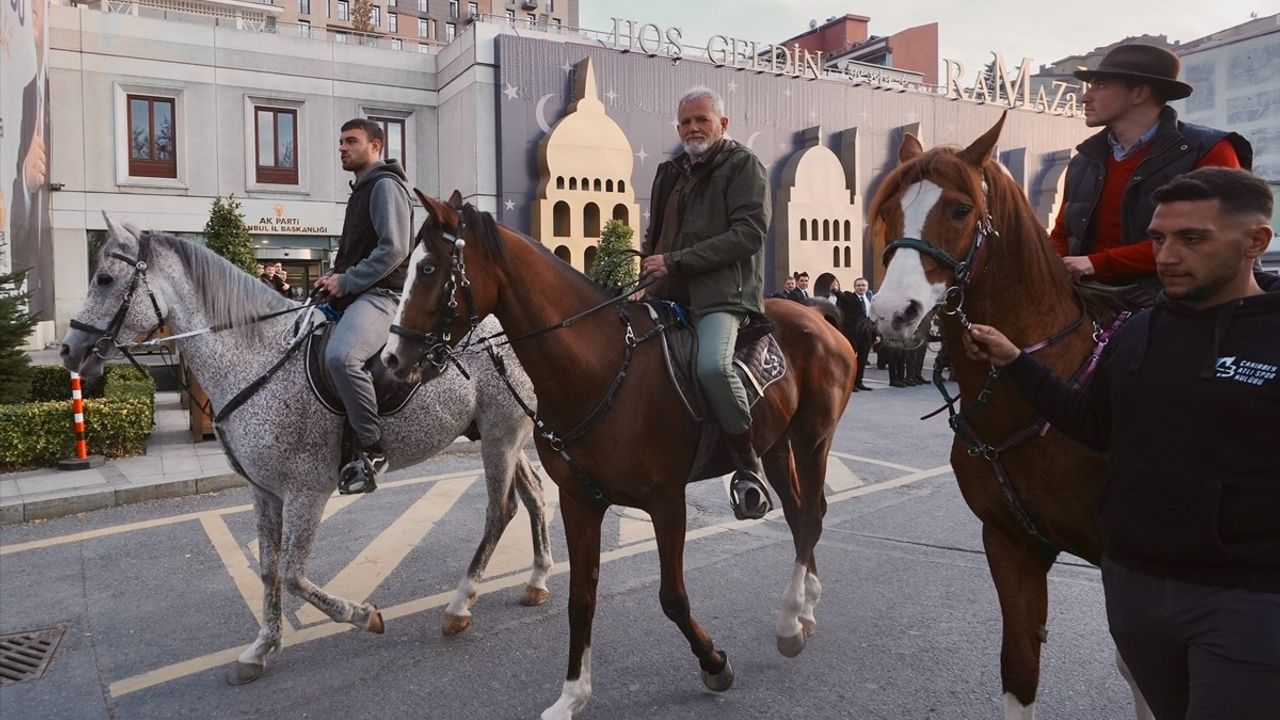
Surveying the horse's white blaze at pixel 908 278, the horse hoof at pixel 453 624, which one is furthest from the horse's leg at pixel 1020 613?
the horse hoof at pixel 453 624

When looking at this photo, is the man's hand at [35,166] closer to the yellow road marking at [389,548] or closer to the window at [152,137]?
the window at [152,137]

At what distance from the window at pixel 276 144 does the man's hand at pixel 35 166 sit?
5580mm

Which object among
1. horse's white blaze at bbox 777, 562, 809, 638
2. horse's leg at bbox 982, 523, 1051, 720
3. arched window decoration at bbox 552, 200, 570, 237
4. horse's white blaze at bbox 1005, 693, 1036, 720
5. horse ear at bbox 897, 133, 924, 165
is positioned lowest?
horse's white blaze at bbox 777, 562, 809, 638

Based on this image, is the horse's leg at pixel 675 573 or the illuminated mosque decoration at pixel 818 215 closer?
the horse's leg at pixel 675 573

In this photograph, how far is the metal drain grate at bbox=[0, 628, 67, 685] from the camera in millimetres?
4109

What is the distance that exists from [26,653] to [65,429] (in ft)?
16.6

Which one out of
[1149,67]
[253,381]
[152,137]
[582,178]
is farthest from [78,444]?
[582,178]

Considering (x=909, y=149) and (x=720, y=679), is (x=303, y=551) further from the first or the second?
(x=909, y=149)

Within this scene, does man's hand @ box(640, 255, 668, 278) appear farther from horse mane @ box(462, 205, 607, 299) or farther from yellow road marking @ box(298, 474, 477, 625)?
yellow road marking @ box(298, 474, 477, 625)

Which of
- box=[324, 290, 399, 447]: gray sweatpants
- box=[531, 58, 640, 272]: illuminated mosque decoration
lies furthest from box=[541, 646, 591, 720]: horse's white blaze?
box=[531, 58, 640, 272]: illuminated mosque decoration

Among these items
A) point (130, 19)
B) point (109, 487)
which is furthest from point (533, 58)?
point (109, 487)

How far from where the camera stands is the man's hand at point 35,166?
18303 mm

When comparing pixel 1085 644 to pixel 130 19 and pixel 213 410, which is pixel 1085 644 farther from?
pixel 130 19

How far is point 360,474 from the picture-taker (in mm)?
4367
